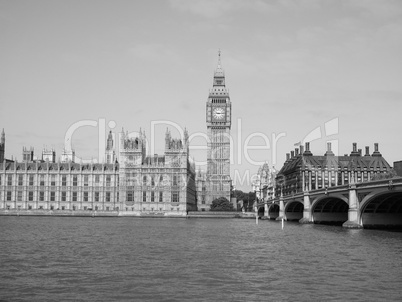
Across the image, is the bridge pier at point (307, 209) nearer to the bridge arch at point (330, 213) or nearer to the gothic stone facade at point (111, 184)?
the bridge arch at point (330, 213)

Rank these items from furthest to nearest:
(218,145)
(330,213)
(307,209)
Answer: (218,145) → (330,213) → (307,209)

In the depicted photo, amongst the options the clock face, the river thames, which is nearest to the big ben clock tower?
the clock face

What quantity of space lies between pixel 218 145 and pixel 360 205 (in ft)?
379

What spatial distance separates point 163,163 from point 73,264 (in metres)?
113

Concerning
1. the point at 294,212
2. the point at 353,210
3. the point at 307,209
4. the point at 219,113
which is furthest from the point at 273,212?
the point at 353,210

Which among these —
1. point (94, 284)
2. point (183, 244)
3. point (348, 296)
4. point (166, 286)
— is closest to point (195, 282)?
point (166, 286)

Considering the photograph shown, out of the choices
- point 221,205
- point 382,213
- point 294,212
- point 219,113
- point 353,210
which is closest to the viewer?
point 353,210

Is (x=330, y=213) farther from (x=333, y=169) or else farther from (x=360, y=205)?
(x=333, y=169)

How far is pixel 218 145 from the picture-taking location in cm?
18525

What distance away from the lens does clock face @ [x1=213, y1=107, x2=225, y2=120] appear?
190 meters

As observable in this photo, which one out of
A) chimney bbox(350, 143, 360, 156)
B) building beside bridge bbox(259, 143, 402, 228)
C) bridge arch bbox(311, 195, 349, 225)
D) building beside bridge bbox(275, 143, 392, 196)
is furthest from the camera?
chimney bbox(350, 143, 360, 156)

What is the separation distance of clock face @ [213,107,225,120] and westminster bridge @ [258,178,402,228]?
301 feet

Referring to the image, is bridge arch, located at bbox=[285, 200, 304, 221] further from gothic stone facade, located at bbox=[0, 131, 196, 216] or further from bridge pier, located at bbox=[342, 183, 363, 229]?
bridge pier, located at bbox=[342, 183, 363, 229]

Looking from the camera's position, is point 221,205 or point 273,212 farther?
point 221,205
